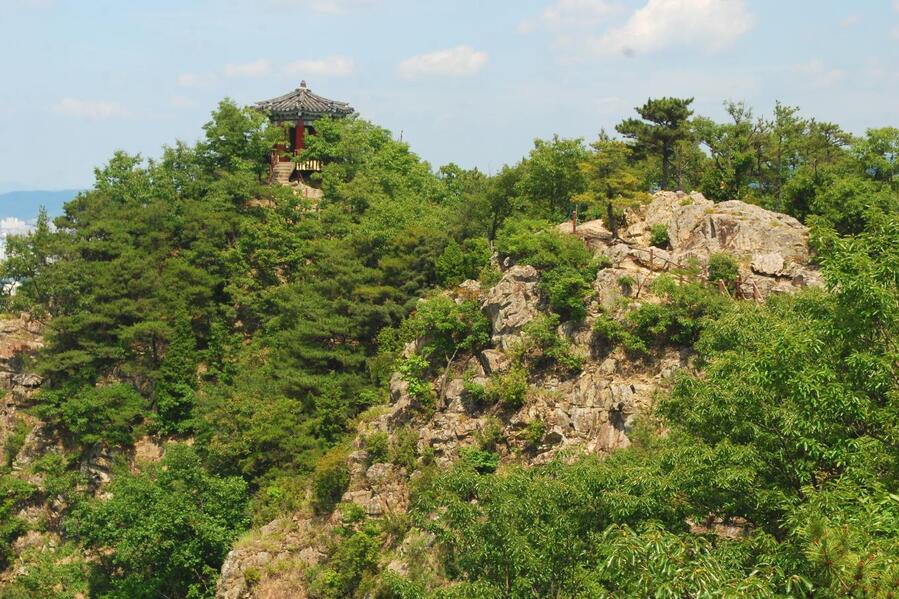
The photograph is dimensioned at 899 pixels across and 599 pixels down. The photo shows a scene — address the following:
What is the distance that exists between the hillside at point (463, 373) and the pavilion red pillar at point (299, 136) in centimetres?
210

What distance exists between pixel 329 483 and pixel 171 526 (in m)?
5.16

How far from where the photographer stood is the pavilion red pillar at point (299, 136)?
45031mm

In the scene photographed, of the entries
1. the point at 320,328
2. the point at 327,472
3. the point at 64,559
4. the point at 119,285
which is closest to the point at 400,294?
the point at 320,328

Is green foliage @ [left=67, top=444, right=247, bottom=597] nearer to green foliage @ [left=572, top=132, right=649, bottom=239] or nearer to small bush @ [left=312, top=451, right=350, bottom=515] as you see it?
small bush @ [left=312, top=451, right=350, bottom=515]

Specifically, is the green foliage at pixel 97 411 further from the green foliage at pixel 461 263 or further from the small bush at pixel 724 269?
the small bush at pixel 724 269

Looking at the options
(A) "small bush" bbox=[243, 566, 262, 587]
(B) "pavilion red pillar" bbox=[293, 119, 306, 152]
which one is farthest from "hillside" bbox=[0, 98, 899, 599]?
(B) "pavilion red pillar" bbox=[293, 119, 306, 152]

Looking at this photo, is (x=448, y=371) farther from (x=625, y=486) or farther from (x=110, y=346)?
(x=110, y=346)

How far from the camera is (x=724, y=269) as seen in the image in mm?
23688

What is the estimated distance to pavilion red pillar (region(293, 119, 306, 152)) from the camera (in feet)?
148

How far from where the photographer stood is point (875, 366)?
11.1 meters

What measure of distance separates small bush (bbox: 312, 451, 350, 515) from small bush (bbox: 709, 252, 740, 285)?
42.1 ft

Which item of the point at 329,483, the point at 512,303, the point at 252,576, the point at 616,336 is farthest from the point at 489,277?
the point at 252,576

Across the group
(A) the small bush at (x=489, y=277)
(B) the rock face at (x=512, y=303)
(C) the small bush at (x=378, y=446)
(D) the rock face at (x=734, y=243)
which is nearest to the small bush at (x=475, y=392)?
(B) the rock face at (x=512, y=303)

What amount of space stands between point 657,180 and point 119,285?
974 inches
